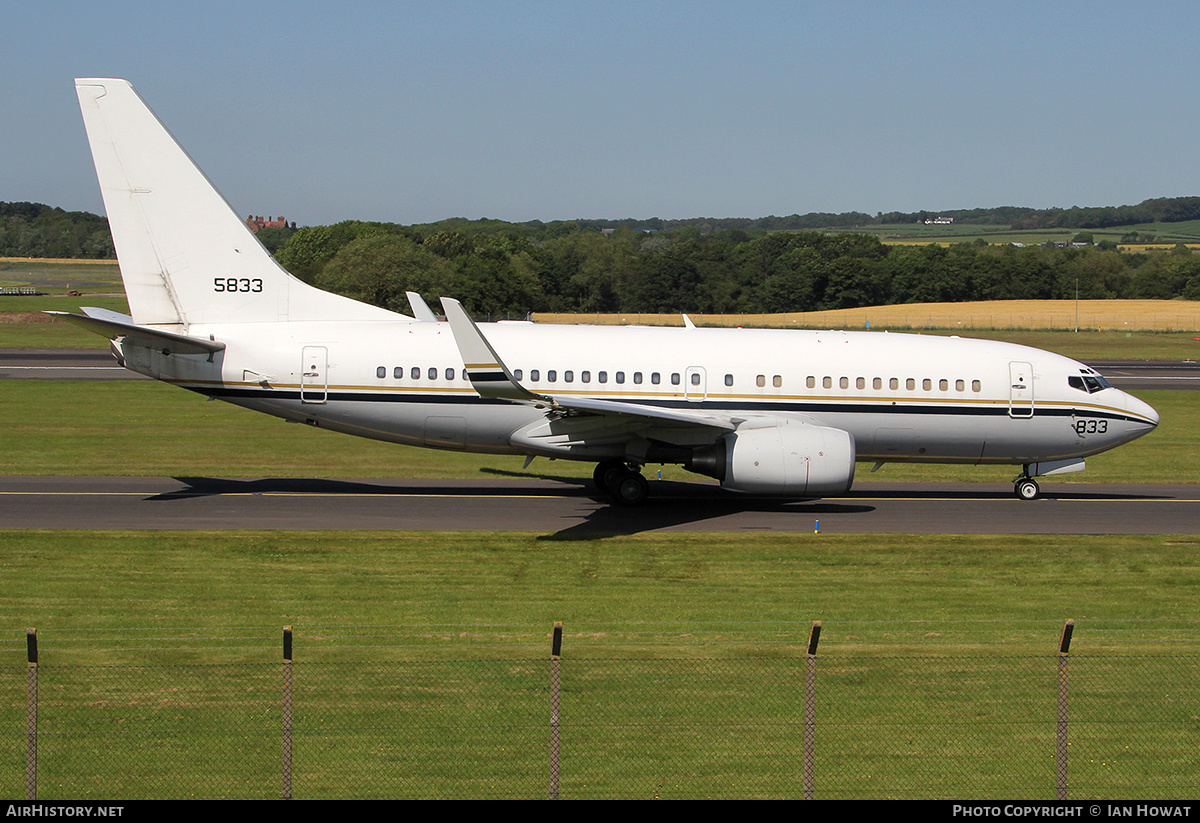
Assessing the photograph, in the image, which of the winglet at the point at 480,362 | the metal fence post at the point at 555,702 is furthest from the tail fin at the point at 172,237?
the metal fence post at the point at 555,702

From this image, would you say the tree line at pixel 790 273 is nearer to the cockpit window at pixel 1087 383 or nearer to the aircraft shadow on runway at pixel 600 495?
the aircraft shadow on runway at pixel 600 495

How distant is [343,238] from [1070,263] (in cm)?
8970

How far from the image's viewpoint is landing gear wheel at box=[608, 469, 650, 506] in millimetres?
24891

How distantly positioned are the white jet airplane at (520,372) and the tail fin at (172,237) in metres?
0.03

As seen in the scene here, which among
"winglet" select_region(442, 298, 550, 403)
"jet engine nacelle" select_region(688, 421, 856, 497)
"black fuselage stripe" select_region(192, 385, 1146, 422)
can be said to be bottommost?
"jet engine nacelle" select_region(688, 421, 856, 497)

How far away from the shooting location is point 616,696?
12422 millimetres

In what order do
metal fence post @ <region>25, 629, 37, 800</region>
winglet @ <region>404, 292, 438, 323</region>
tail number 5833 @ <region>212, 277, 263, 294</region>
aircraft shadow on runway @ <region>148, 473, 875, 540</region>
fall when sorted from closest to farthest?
metal fence post @ <region>25, 629, 37, 800</region> → aircraft shadow on runway @ <region>148, 473, 875, 540</region> → tail number 5833 @ <region>212, 277, 263, 294</region> → winglet @ <region>404, 292, 438, 323</region>

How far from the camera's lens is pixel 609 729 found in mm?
11320

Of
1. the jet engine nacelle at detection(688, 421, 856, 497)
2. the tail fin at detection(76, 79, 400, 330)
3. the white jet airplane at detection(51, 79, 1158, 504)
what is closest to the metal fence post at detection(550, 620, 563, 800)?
the jet engine nacelle at detection(688, 421, 856, 497)

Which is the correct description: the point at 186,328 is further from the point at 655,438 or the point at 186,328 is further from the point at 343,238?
the point at 343,238

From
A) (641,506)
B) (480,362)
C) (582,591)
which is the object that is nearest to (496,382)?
(480,362)

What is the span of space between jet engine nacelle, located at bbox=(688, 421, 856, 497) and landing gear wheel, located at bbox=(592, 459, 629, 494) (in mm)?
2956

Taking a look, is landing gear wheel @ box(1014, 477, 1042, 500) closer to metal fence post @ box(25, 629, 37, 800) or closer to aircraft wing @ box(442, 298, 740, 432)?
aircraft wing @ box(442, 298, 740, 432)

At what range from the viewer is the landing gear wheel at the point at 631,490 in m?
24.9
